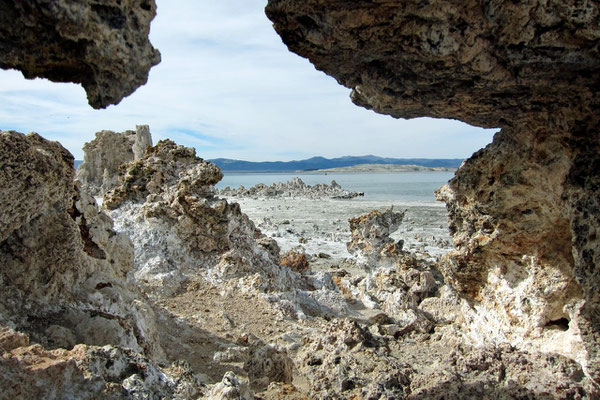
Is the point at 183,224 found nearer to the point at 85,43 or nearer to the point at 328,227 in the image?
the point at 85,43

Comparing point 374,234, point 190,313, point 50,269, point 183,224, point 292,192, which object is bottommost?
point 190,313

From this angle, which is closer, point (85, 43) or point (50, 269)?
point (85, 43)

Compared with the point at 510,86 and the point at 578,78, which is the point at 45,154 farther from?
the point at 578,78

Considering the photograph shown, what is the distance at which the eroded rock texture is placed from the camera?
315 centimetres

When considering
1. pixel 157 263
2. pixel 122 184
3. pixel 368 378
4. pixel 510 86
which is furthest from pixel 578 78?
pixel 122 184

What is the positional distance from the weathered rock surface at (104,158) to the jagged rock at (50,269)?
22.8m

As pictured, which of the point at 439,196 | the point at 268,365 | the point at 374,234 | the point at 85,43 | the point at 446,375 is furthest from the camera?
the point at 374,234

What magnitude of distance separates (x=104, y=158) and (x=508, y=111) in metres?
28.9

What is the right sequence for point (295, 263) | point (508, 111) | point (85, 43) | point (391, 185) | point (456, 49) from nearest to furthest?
point (85, 43) < point (456, 49) < point (508, 111) < point (295, 263) < point (391, 185)

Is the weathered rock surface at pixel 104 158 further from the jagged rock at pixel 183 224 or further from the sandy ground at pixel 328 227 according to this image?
the jagged rock at pixel 183 224

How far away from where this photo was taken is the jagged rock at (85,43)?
2527mm

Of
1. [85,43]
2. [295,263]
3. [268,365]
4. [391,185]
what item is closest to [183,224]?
[295,263]

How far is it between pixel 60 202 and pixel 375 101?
284 cm

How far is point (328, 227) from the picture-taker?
72.4 ft
